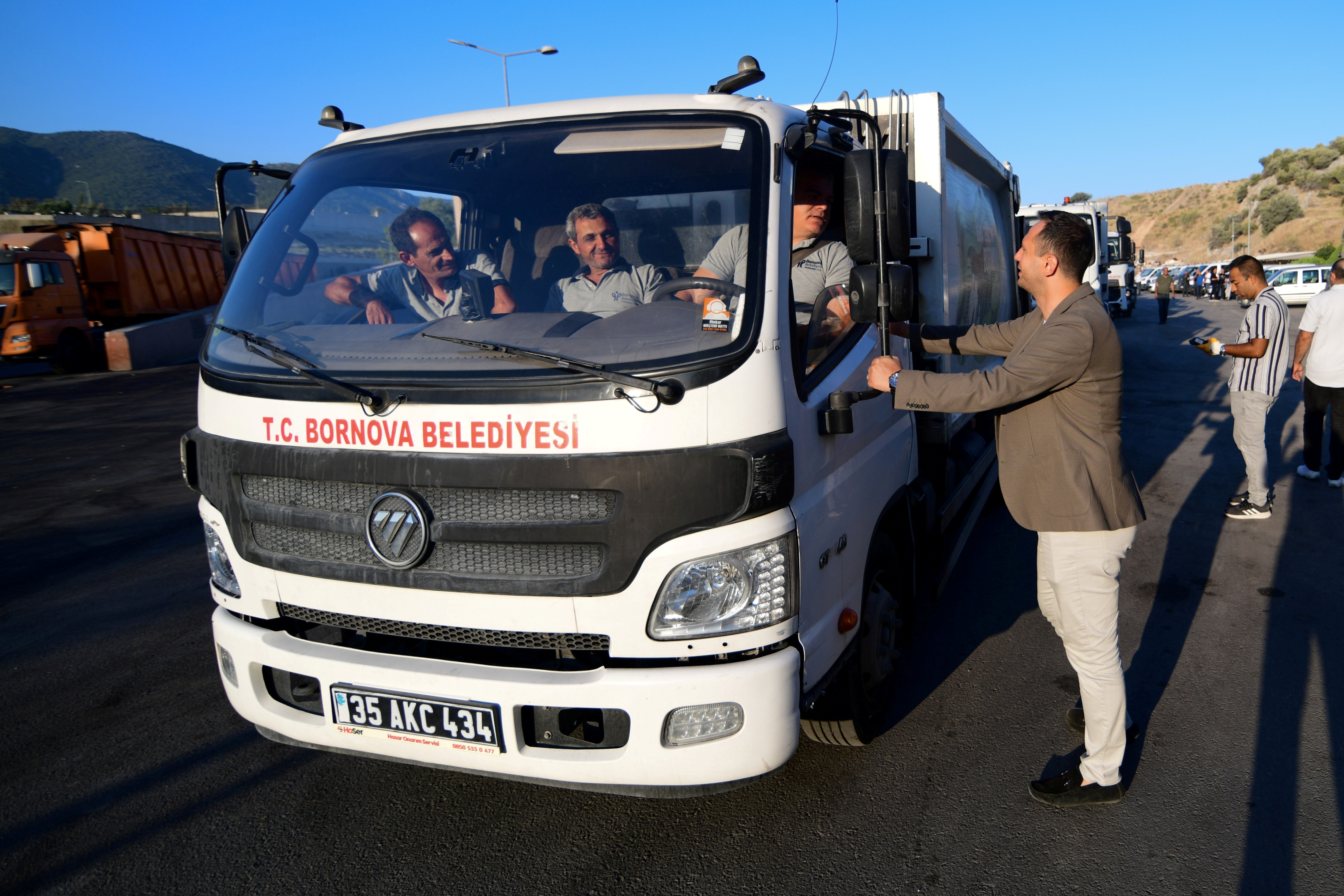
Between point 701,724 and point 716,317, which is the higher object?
point 716,317

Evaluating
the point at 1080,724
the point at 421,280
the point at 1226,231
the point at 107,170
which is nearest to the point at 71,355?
the point at 421,280

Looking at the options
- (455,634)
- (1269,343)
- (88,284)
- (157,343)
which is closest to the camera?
(455,634)

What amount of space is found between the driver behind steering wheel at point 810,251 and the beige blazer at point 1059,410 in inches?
19.1

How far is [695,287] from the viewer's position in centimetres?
264

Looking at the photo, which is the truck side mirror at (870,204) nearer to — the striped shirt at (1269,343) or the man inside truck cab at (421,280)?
the man inside truck cab at (421,280)

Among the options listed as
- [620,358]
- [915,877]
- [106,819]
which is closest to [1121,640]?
[915,877]

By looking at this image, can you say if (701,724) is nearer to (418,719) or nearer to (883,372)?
(418,719)

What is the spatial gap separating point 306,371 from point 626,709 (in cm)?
135

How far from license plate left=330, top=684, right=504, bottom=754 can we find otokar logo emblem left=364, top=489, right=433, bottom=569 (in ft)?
1.25

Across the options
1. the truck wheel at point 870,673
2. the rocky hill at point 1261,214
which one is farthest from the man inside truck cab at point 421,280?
the rocky hill at point 1261,214


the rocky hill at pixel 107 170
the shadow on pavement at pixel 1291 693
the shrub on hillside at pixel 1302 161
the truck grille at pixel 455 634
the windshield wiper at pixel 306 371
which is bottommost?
the shadow on pavement at pixel 1291 693

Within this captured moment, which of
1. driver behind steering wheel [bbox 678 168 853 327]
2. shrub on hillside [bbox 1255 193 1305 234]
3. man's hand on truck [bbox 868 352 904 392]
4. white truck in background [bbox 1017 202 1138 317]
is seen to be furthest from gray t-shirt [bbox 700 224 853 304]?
shrub on hillside [bbox 1255 193 1305 234]

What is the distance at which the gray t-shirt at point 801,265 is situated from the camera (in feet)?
8.52

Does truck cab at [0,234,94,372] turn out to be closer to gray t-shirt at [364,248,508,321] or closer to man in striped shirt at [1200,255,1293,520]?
gray t-shirt at [364,248,508,321]
